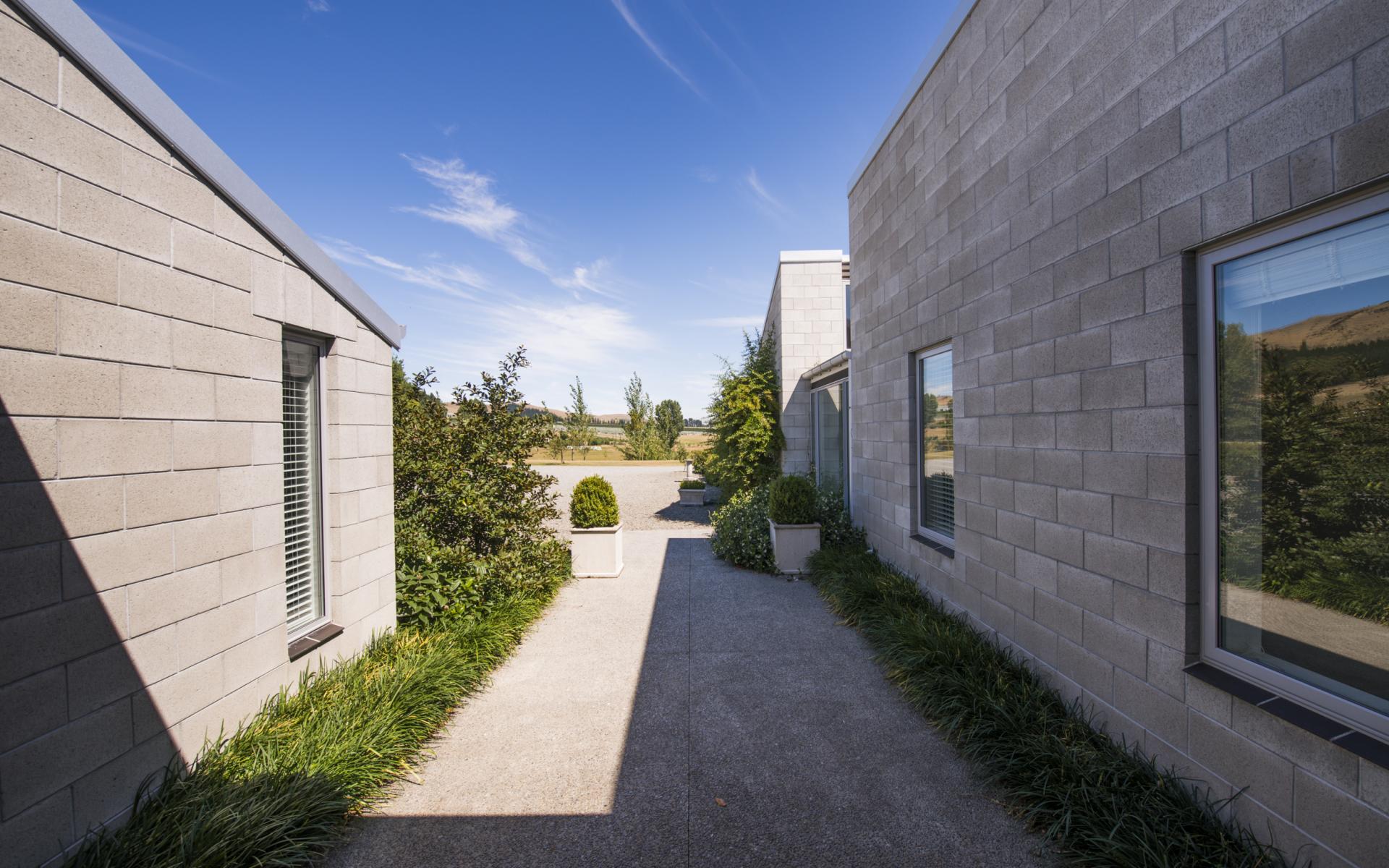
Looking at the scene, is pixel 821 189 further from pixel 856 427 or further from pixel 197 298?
pixel 197 298

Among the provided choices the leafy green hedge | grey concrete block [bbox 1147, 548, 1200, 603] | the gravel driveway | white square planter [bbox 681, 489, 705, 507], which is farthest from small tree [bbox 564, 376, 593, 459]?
grey concrete block [bbox 1147, 548, 1200, 603]

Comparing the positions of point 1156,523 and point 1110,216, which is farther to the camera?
point 1110,216

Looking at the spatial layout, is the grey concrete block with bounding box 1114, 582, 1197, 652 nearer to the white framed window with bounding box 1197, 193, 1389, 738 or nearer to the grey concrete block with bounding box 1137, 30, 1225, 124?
the white framed window with bounding box 1197, 193, 1389, 738

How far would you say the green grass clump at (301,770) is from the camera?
6.92 ft

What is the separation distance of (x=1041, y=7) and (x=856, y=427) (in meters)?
5.03

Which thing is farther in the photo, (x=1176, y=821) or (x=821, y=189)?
(x=821, y=189)

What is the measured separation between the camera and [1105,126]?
114 inches

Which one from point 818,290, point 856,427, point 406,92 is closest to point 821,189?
point 818,290

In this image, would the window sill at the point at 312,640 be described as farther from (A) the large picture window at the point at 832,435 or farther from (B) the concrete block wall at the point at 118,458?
(A) the large picture window at the point at 832,435

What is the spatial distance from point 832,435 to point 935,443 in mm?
4463

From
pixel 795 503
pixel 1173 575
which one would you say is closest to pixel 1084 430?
pixel 1173 575

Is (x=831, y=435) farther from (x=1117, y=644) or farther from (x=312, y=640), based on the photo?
(x=312, y=640)

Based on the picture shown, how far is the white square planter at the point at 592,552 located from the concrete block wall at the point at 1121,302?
4.29m

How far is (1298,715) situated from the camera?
1.98 metres
